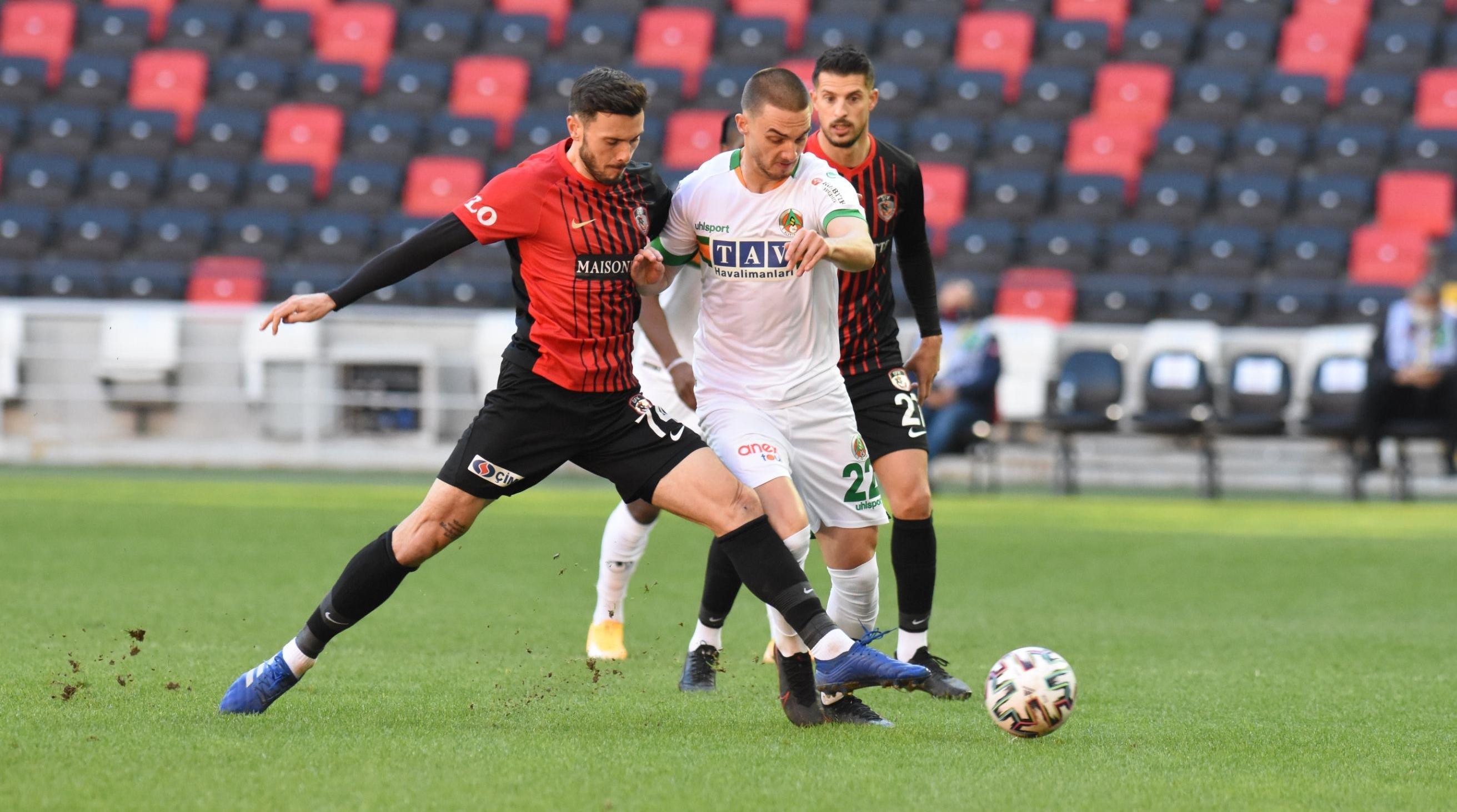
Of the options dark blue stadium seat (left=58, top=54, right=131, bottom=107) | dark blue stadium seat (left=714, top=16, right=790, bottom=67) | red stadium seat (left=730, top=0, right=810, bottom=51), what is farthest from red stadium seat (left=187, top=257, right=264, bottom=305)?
red stadium seat (left=730, top=0, right=810, bottom=51)

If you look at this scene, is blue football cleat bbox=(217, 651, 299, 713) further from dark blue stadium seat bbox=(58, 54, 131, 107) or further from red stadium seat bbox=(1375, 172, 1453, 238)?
dark blue stadium seat bbox=(58, 54, 131, 107)

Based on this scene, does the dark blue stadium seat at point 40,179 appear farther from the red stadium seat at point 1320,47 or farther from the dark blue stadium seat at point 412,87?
the red stadium seat at point 1320,47

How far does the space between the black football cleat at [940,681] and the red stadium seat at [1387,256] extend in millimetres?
12872

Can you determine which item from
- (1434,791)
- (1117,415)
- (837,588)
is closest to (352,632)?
(837,588)

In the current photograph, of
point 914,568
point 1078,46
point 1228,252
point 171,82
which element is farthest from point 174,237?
point 914,568

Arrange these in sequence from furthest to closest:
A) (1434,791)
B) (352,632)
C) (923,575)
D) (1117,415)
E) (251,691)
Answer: (1117,415), (352,632), (923,575), (251,691), (1434,791)

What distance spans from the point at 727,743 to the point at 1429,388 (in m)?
11.1

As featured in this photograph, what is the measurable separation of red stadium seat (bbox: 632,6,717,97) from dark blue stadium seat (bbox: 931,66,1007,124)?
306 centimetres

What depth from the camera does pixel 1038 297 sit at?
1706 centimetres

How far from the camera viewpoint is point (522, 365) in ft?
16.7

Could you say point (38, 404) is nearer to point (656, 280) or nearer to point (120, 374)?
point (120, 374)

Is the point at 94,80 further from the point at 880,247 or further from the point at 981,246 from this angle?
the point at 880,247

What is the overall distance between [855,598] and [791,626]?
80 centimetres

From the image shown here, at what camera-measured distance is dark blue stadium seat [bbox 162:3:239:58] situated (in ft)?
69.8
